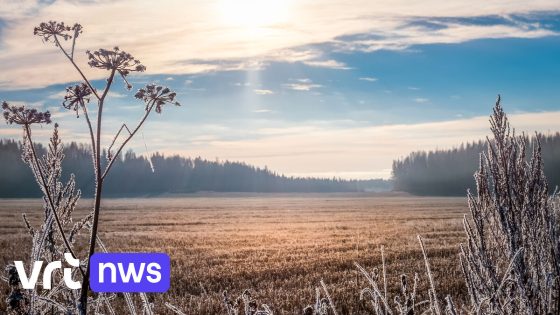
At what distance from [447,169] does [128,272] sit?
16532 cm

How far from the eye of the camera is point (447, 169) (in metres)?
161

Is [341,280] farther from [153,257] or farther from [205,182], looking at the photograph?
[205,182]

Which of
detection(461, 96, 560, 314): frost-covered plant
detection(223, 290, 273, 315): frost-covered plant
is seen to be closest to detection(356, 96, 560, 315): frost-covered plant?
detection(461, 96, 560, 314): frost-covered plant

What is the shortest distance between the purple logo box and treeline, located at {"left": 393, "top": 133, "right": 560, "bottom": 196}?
138m

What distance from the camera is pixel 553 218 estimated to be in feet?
14.7

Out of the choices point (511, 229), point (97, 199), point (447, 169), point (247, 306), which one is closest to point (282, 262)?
point (511, 229)

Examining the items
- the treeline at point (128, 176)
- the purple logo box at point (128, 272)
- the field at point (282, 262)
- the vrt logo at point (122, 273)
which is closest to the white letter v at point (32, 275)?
A: the vrt logo at point (122, 273)

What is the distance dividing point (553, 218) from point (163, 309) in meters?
8.57

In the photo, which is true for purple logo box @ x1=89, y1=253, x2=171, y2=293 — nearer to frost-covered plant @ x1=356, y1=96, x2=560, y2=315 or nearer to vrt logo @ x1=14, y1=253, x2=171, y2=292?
vrt logo @ x1=14, y1=253, x2=171, y2=292

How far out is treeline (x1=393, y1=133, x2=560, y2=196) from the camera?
142 meters

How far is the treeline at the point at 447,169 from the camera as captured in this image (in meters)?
142

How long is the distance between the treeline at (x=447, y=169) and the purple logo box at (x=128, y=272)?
138 metres

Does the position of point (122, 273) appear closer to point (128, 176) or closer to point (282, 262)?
point (282, 262)

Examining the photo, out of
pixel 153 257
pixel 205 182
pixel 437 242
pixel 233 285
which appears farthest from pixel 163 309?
pixel 205 182
